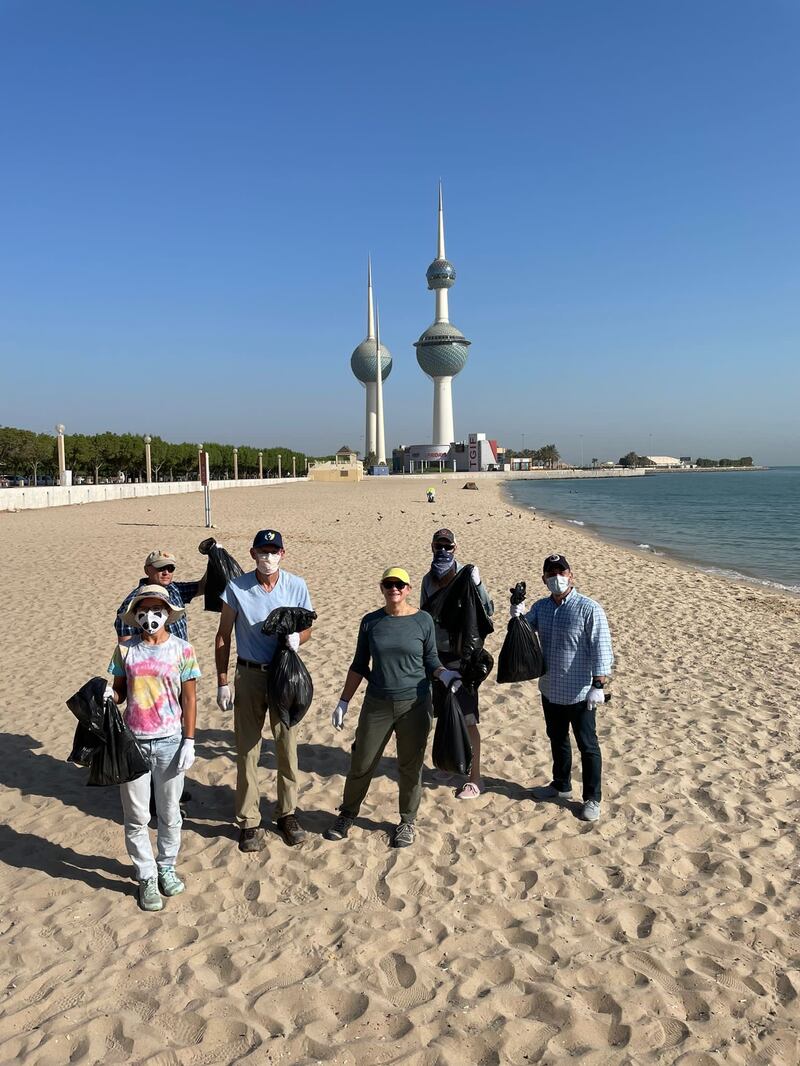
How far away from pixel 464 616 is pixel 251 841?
196 cm

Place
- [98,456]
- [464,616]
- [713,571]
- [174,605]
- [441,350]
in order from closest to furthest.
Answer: [174,605]
[464,616]
[713,571]
[98,456]
[441,350]

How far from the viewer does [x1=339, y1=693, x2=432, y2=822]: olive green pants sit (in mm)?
4207

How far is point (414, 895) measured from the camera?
398cm

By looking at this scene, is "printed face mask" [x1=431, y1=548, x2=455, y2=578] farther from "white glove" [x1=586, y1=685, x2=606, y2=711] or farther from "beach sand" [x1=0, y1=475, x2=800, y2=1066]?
"beach sand" [x1=0, y1=475, x2=800, y2=1066]

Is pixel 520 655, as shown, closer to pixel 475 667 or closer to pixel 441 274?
pixel 475 667

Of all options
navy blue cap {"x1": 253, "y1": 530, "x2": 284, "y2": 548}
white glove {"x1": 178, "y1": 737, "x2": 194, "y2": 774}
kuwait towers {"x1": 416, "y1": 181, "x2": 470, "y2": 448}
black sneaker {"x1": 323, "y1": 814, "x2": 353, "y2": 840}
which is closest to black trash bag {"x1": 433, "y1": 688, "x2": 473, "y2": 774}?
black sneaker {"x1": 323, "y1": 814, "x2": 353, "y2": 840}

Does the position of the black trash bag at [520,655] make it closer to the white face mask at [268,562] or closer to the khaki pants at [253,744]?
the khaki pants at [253,744]

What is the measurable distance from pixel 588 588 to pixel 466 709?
956 cm

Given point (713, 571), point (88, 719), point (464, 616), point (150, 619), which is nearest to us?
point (88, 719)

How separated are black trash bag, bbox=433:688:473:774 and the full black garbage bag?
1.80 meters

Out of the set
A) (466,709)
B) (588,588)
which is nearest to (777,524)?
(588,588)

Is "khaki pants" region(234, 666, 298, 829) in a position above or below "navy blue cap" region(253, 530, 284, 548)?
below

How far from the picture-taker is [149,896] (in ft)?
12.5

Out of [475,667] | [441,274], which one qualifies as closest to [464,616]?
[475,667]
